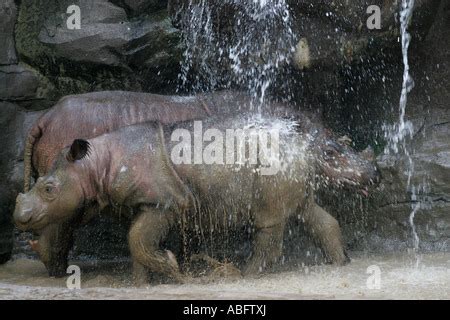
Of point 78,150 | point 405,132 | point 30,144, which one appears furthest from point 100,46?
point 405,132

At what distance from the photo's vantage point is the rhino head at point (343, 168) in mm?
7465

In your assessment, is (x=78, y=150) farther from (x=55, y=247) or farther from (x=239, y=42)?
(x=239, y=42)

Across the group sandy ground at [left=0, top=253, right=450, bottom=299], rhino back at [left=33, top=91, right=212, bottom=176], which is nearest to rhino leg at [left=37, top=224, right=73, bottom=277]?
sandy ground at [left=0, top=253, right=450, bottom=299]

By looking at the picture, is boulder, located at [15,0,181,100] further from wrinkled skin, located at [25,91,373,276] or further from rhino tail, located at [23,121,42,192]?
rhino tail, located at [23,121,42,192]

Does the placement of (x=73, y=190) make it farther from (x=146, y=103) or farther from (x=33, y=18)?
(x=33, y=18)

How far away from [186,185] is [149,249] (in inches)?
22.5

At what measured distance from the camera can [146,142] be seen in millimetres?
6844

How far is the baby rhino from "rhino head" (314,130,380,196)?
0.30m

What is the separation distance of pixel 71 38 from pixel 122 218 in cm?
201

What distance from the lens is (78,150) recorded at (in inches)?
265

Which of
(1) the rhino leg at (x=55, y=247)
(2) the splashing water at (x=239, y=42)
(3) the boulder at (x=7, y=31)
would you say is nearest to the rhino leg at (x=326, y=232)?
(2) the splashing water at (x=239, y=42)

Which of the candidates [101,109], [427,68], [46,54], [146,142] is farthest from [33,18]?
[427,68]

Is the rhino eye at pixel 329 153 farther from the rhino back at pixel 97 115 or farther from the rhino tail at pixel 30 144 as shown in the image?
the rhino tail at pixel 30 144

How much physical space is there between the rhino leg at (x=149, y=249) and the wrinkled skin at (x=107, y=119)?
2.56ft
